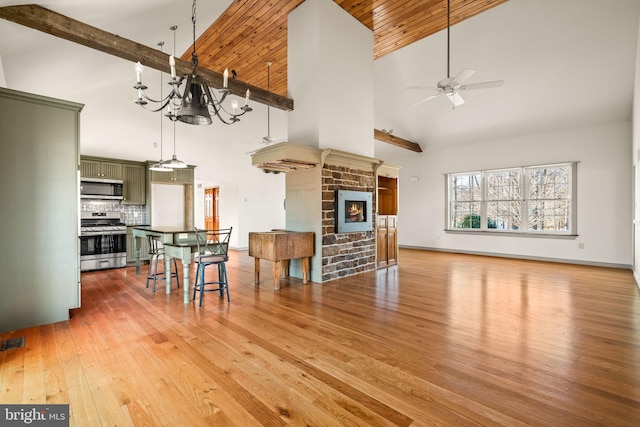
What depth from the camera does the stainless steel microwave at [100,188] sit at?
6000mm

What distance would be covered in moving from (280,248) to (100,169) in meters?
4.54

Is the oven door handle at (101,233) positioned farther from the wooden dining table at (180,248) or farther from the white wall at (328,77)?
the white wall at (328,77)

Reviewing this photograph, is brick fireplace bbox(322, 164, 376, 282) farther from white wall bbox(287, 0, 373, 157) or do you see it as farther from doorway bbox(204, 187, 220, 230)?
doorway bbox(204, 187, 220, 230)

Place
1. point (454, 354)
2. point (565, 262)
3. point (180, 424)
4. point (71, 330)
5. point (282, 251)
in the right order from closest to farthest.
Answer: point (180, 424) < point (454, 354) < point (71, 330) < point (282, 251) < point (565, 262)

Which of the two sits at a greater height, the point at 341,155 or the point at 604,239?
the point at 341,155

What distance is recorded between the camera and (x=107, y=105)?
6230mm

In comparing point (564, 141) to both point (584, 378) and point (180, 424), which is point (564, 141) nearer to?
point (584, 378)

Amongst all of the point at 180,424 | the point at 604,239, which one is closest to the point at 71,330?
the point at 180,424

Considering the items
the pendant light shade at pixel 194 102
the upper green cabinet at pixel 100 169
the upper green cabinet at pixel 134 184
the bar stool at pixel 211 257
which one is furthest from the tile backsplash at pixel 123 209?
the pendant light shade at pixel 194 102

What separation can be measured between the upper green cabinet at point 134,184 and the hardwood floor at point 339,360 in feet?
9.78

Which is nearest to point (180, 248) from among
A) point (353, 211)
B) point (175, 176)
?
point (353, 211)

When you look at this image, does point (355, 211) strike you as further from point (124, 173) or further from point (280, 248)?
point (124, 173)

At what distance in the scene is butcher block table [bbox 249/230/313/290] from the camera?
14.5ft

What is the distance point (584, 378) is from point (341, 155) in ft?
12.7
